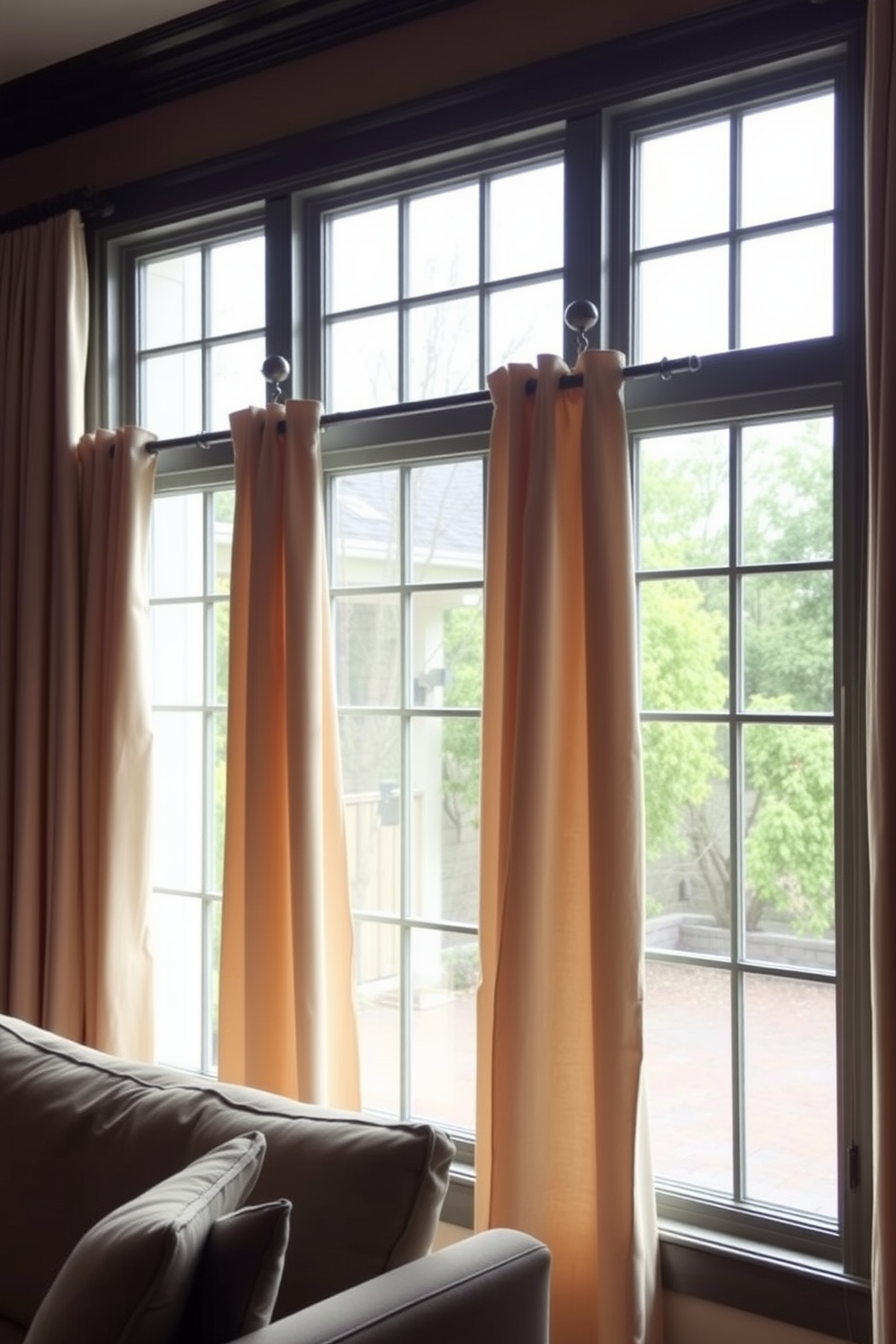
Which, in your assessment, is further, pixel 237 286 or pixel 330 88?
pixel 237 286

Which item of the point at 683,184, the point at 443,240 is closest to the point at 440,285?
the point at 443,240

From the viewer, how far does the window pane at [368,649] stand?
3.08 meters

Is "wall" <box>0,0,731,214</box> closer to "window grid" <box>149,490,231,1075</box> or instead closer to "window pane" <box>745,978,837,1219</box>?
"window grid" <box>149,490,231,1075</box>

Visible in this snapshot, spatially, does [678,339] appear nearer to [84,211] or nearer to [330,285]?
[330,285]

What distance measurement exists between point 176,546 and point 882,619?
6.60 ft

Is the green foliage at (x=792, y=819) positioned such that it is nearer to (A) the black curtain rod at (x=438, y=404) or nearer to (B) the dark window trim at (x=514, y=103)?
(A) the black curtain rod at (x=438, y=404)

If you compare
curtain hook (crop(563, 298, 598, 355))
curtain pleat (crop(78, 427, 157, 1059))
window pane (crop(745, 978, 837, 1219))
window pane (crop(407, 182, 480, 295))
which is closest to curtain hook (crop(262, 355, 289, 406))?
window pane (crop(407, 182, 480, 295))

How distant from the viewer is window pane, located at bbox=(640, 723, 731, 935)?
2584 mm

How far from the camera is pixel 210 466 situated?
3.34 m

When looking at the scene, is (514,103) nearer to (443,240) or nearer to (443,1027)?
(443,240)

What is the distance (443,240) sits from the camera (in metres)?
3.04

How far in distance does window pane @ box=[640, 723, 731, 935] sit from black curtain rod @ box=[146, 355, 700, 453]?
2.22 ft

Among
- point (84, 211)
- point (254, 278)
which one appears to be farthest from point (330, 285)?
point (84, 211)

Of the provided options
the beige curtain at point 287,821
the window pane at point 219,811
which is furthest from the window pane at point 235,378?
the window pane at point 219,811
